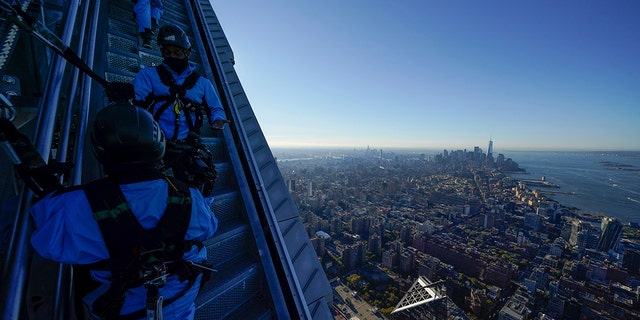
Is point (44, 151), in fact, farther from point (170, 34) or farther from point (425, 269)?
point (425, 269)

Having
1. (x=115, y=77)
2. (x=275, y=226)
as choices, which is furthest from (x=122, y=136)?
(x=115, y=77)

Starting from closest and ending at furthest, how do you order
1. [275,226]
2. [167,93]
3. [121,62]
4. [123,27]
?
[167,93] → [275,226] → [121,62] → [123,27]

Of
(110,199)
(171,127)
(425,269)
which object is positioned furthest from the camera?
(425,269)

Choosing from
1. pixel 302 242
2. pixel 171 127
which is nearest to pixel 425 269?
pixel 302 242

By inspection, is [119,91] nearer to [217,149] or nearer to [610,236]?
[217,149]

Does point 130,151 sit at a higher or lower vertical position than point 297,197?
higher

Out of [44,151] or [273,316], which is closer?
[44,151]

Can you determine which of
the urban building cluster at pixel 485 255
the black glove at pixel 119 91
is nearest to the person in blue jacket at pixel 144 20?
the black glove at pixel 119 91
